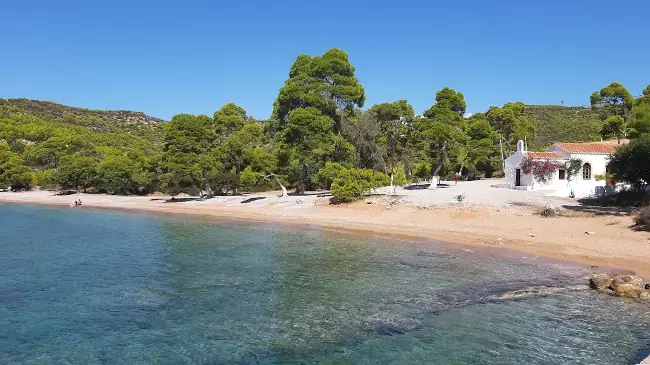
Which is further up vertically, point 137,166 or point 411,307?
point 137,166

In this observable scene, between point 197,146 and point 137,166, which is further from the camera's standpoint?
point 137,166

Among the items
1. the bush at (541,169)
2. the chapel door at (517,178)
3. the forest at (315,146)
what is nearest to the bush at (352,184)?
the forest at (315,146)

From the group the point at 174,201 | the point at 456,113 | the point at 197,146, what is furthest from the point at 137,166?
the point at 456,113

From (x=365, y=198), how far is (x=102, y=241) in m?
21.2

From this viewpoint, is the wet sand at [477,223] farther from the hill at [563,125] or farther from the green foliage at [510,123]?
the hill at [563,125]

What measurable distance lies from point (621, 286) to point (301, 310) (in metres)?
10.5

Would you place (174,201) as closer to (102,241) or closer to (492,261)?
(102,241)

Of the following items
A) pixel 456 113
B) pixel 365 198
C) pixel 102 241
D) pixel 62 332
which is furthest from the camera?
pixel 456 113

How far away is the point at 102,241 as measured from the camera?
28.1 metres

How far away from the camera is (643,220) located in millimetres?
25109

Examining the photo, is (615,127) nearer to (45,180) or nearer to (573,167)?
(573,167)

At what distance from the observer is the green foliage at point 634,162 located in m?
29.0

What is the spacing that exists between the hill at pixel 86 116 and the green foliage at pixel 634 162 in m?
108

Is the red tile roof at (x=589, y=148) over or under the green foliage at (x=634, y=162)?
over
